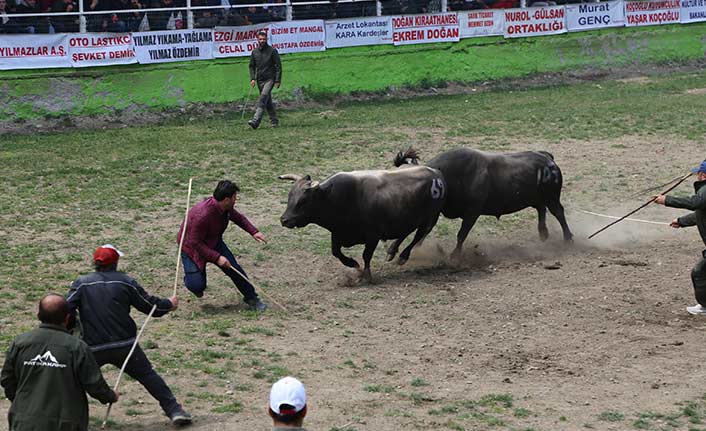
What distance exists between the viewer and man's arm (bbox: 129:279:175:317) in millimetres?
8602

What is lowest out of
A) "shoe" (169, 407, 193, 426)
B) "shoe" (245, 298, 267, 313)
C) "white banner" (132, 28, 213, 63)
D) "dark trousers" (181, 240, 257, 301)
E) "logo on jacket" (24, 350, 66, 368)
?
"shoe" (245, 298, 267, 313)

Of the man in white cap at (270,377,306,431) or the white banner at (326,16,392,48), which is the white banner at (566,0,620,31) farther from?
the man in white cap at (270,377,306,431)

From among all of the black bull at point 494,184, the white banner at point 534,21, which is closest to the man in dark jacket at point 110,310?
the black bull at point 494,184

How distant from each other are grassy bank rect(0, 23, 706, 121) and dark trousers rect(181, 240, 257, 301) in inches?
453

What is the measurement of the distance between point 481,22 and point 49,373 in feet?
69.4

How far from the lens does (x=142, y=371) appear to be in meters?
8.66

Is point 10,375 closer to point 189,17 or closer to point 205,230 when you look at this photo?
point 205,230

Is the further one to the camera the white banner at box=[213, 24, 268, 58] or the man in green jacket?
the white banner at box=[213, 24, 268, 58]

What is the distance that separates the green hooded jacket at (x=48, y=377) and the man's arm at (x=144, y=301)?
3.86ft

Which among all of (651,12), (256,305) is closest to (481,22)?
(651,12)

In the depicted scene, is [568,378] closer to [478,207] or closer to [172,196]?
[478,207]

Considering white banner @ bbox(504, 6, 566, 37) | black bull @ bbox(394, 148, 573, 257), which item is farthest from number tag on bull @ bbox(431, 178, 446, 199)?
white banner @ bbox(504, 6, 566, 37)

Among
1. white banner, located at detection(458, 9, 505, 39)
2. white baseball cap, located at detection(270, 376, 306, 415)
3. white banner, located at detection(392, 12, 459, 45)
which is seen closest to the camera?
white baseball cap, located at detection(270, 376, 306, 415)

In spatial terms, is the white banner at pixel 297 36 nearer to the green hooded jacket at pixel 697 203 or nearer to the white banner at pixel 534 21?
the white banner at pixel 534 21
